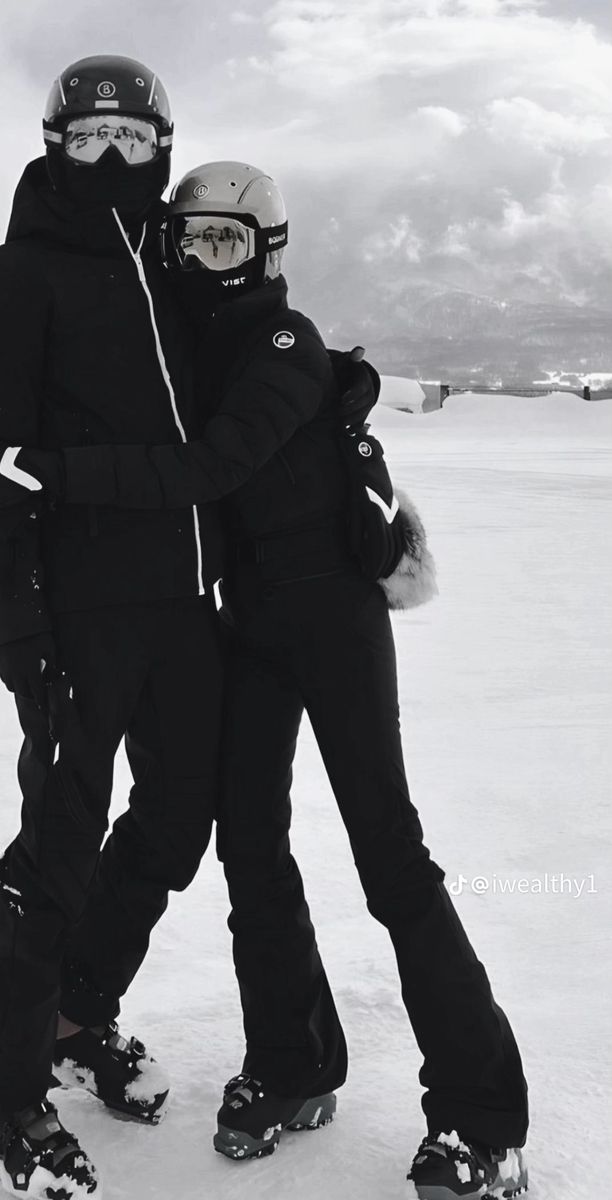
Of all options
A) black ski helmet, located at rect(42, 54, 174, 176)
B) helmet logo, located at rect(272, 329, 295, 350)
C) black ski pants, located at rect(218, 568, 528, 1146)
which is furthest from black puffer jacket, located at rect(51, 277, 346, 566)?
black ski helmet, located at rect(42, 54, 174, 176)

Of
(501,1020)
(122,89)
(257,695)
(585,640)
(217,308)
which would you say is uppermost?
(122,89)

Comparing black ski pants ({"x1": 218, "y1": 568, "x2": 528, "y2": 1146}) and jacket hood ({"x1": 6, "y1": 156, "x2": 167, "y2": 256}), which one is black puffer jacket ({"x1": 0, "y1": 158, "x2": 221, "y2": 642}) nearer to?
jacket hood ({"x1": 6, "y1": 156, "x2": 167, "y2": 256})

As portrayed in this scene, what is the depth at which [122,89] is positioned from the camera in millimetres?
2201

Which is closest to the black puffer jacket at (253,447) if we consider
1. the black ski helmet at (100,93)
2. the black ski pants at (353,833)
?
the black ski pants at (353,833)

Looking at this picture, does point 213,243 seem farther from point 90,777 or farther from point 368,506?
point 90,777

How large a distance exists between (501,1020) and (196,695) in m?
0.76

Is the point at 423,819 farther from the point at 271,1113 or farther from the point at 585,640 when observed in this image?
the point at 585,640

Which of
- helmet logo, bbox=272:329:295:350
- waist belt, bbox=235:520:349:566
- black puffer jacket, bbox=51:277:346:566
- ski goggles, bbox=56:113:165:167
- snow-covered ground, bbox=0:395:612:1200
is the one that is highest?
ski goggles, bbox=56:113:165:167

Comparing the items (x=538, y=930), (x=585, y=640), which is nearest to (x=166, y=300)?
(x=538, y=930)

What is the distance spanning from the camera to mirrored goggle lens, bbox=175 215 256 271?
225 cm

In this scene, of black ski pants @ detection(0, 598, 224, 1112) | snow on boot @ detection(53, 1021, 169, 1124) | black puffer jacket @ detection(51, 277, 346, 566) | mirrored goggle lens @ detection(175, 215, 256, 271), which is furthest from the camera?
snow on boot @ detection(53, 1021, 169, 1124)

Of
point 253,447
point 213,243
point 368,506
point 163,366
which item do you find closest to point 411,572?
point 368,506

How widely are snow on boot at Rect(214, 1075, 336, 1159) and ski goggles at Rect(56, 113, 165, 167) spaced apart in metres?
1.62

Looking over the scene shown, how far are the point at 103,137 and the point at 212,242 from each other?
25 cm
